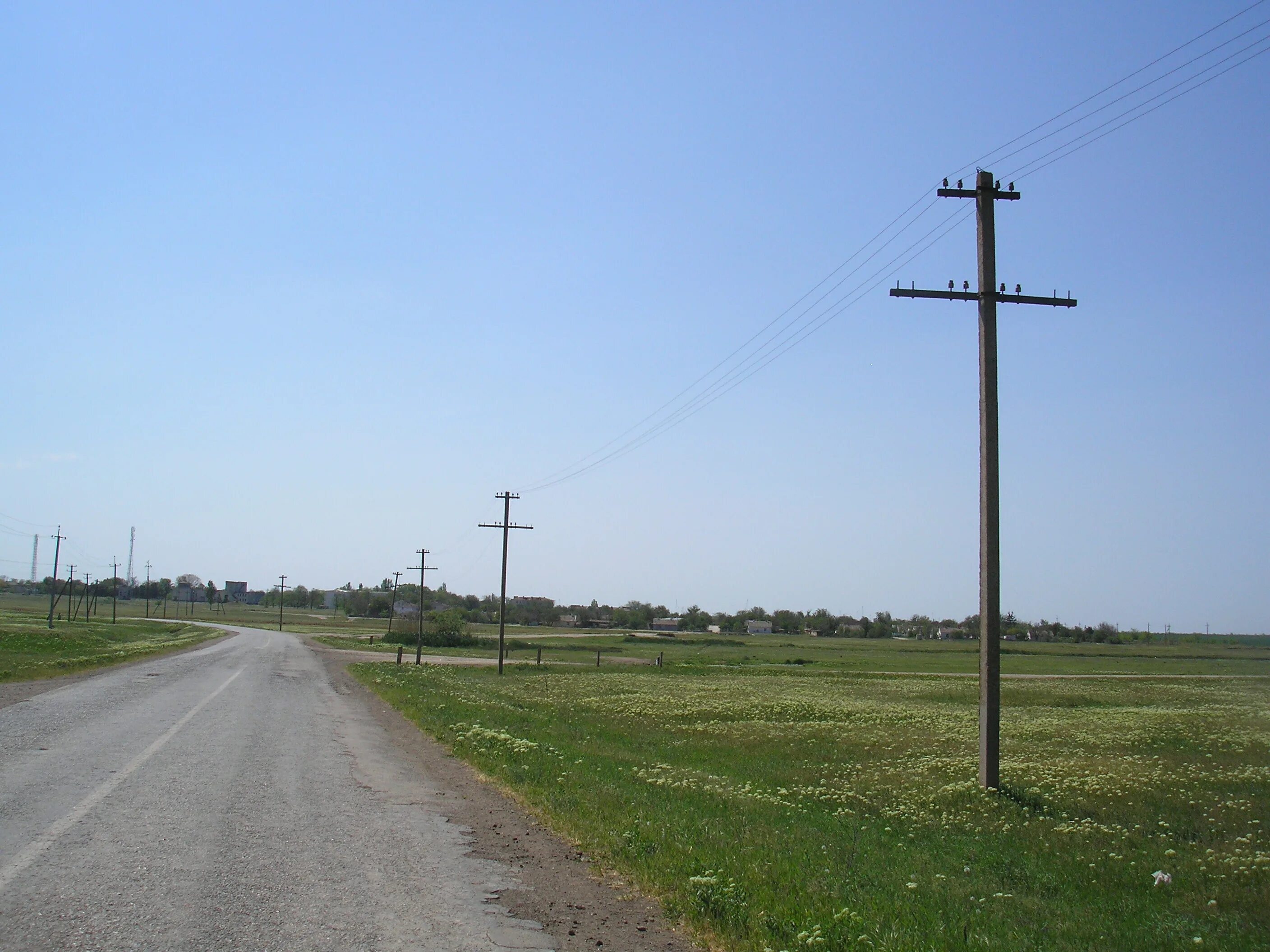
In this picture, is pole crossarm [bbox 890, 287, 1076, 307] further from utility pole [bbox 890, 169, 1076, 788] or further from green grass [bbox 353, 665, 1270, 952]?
green grass [bbox 353, 665, 1270, 952]

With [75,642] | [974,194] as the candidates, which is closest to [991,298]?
[974,194]

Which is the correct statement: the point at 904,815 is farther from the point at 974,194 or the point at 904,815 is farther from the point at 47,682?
the point at 47,682

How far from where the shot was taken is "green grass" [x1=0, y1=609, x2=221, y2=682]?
3923 centimetres

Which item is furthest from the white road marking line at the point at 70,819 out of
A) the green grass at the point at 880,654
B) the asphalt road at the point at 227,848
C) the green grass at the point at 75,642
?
the green grass at the point at 880,654

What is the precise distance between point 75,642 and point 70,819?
205 ft

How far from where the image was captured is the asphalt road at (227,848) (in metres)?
6.84

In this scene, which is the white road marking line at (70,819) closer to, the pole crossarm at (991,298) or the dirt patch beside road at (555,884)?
the dirt patch beside road at (555,884)

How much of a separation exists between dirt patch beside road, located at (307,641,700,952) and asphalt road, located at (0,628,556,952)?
25 cm

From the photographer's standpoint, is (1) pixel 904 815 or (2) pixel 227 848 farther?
(1) pixel 904 815

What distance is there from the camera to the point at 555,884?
885 centimetres

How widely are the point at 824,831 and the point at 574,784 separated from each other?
418cm

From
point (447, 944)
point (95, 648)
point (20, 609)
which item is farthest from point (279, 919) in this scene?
point (20, 609)

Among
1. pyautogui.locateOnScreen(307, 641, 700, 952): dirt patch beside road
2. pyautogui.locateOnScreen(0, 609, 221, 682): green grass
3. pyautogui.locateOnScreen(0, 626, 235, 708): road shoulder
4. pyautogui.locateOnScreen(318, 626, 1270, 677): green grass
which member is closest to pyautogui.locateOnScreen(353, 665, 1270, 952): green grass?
pyautogui.locateOnScreen(307, 641, 700, 952): dirt patch beside road

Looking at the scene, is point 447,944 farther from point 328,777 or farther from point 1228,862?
point 1228,862
